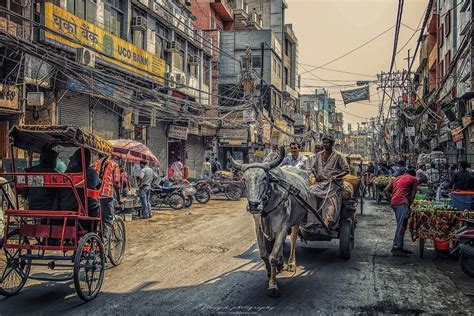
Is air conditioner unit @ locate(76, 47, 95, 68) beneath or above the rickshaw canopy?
above

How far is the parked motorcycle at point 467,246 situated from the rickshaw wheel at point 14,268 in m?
6.85

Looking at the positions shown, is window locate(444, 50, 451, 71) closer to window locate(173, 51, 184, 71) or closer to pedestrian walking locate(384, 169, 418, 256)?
window locate(173, 51, 184, 71)

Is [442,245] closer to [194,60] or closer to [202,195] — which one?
[202,195]

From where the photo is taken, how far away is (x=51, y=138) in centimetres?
705

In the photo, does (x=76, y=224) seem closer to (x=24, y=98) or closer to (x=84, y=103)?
(x=24, y=98)

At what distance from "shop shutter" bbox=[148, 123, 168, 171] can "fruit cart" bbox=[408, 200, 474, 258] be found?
741 inches

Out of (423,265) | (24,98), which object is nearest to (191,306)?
(423,265)

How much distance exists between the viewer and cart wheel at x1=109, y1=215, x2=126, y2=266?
8414 mm

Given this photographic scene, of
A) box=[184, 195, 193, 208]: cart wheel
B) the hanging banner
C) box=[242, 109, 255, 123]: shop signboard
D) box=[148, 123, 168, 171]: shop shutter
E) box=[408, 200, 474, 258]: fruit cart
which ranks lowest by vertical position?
box=[184, 195, 193, 208]: cart wheel

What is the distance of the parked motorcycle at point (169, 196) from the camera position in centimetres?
1888

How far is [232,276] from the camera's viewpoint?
7.52 m

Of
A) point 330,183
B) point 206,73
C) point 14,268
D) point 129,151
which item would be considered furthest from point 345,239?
point 206,73

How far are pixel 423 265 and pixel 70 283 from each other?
6.33 metres

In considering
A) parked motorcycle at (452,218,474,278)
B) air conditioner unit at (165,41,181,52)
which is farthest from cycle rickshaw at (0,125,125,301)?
air conditioner unit at (165,41,181,52)
